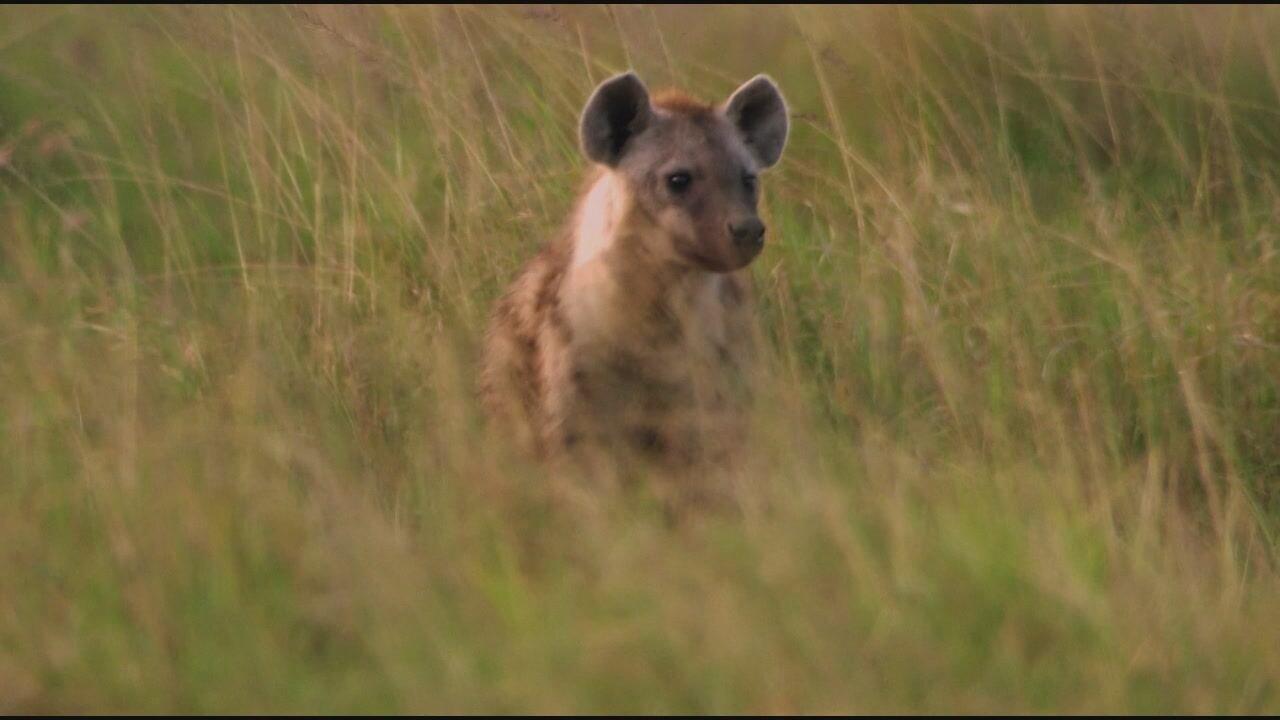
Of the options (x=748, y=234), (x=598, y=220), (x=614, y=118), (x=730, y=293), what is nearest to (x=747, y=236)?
(x=748, y=234)

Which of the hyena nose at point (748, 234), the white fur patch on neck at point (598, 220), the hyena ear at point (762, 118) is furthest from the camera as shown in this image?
the hyena ear at point (762, 118)

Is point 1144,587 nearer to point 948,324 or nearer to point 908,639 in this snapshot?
point 908,639

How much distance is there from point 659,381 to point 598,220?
16.0 inches

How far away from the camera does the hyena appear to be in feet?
14.4

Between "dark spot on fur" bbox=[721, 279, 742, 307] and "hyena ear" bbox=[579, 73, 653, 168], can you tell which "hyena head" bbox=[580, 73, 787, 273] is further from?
"dark spot on fur" bbox=[721, 279, 742, 307]

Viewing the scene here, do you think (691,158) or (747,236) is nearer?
(747,236)

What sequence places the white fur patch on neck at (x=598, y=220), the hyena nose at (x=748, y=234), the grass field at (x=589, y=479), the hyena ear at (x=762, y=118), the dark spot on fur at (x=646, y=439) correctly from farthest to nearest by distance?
the hyena ear at (x=762, y=118) < the white fur patch on neck at (x=598, y=220) < the dark spot on fur at (x=646, y=439) < the hyena nose at (x=748, y=234) < the grass field at (x=589, y=479)

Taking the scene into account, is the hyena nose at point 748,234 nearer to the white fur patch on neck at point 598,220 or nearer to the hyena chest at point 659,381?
the hyena chest at point 659,381

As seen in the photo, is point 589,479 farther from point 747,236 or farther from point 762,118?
point 762,118

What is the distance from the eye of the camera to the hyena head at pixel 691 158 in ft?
14.3

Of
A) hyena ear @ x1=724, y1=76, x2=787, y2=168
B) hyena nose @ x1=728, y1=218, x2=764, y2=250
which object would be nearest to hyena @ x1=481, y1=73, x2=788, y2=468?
hyena nose @ x1=728, y1=218, x2=764, y2=250

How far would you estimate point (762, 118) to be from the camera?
486 centimetres

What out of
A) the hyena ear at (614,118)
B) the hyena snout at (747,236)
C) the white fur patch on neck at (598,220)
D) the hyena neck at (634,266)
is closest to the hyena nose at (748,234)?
the hyena snout at (747,236)

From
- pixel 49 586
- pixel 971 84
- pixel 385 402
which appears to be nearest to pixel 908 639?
pixel 49 586
